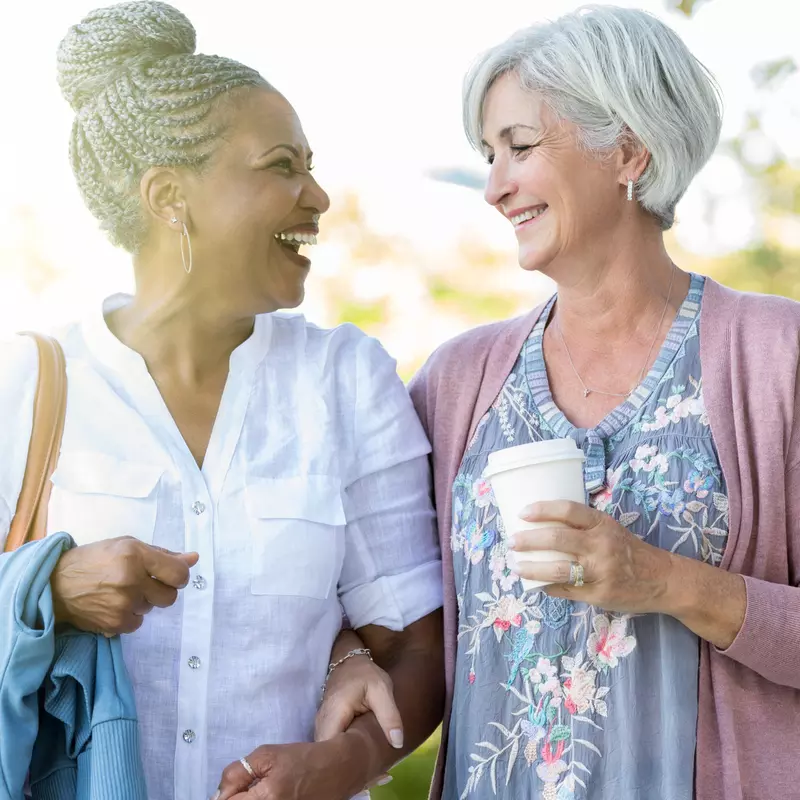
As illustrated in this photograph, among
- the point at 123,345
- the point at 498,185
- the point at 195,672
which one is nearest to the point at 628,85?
the point at 498,185

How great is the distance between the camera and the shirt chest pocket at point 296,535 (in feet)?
5.94

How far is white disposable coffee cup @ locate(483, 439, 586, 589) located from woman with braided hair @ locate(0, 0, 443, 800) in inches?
15.3

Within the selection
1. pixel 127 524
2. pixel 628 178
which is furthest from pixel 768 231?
pixel 127 524

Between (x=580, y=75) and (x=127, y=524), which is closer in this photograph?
(x=127, y=524)

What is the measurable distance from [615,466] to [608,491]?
0.05m

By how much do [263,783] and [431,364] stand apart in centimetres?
92

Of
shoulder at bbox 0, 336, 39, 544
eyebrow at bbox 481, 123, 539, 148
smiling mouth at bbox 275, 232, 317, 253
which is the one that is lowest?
shoulder at bbox 0, 336, 39, 544

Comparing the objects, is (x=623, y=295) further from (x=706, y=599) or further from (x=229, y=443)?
(x=229, y=443)

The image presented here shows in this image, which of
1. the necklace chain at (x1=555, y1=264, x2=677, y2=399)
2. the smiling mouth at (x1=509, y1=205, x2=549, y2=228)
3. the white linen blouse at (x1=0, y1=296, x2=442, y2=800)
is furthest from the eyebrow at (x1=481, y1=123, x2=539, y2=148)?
the white linen blouse at (x1=0, y1=296, x2=442, y2=800)

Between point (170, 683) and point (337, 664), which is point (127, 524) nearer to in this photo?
point (170, 683)

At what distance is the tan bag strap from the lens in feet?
5.77

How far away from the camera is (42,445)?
1801mm

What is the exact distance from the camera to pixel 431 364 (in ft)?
7.29

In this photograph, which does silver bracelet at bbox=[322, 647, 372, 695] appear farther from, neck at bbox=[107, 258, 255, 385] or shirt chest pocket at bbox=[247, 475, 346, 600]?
neck at bbox=[107, 258, 255, 385]
